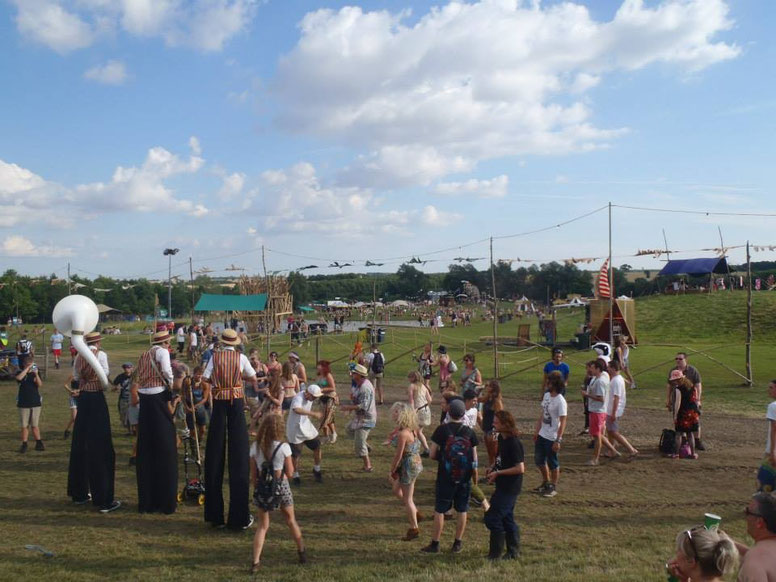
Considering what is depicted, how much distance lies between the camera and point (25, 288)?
55500 mm

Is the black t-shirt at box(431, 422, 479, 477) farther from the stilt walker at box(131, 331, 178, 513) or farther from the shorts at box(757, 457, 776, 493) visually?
the stilt walker at box(131, 331, 178, 513)

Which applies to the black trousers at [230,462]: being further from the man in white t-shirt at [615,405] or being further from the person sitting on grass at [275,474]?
the man in white t-shirt at [615,405]

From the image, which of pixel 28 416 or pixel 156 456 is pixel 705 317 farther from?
pixel 156 456

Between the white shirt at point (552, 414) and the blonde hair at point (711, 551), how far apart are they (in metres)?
4.95

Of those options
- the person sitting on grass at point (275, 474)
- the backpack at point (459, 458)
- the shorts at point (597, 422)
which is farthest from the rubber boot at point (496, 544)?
the shorts at point (597, 422)

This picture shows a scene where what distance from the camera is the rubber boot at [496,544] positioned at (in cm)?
614

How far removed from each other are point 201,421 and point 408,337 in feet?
84.1

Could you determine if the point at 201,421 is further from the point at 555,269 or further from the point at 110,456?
the point at 555,269

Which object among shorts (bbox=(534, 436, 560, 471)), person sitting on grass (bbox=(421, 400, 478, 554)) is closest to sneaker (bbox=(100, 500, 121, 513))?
person sitting on grass (bbox=(421, 400, 478, 554))

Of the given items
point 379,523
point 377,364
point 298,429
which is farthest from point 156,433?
point 377,364

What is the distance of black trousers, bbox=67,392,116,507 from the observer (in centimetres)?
779

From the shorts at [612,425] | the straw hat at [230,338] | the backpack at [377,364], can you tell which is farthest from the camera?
the backpack at [377,364]

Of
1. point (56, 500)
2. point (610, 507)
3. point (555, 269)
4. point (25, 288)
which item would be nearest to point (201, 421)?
point (56, 500)

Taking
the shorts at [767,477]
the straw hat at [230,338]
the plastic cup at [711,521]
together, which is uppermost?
the straw hat at [230,338]
